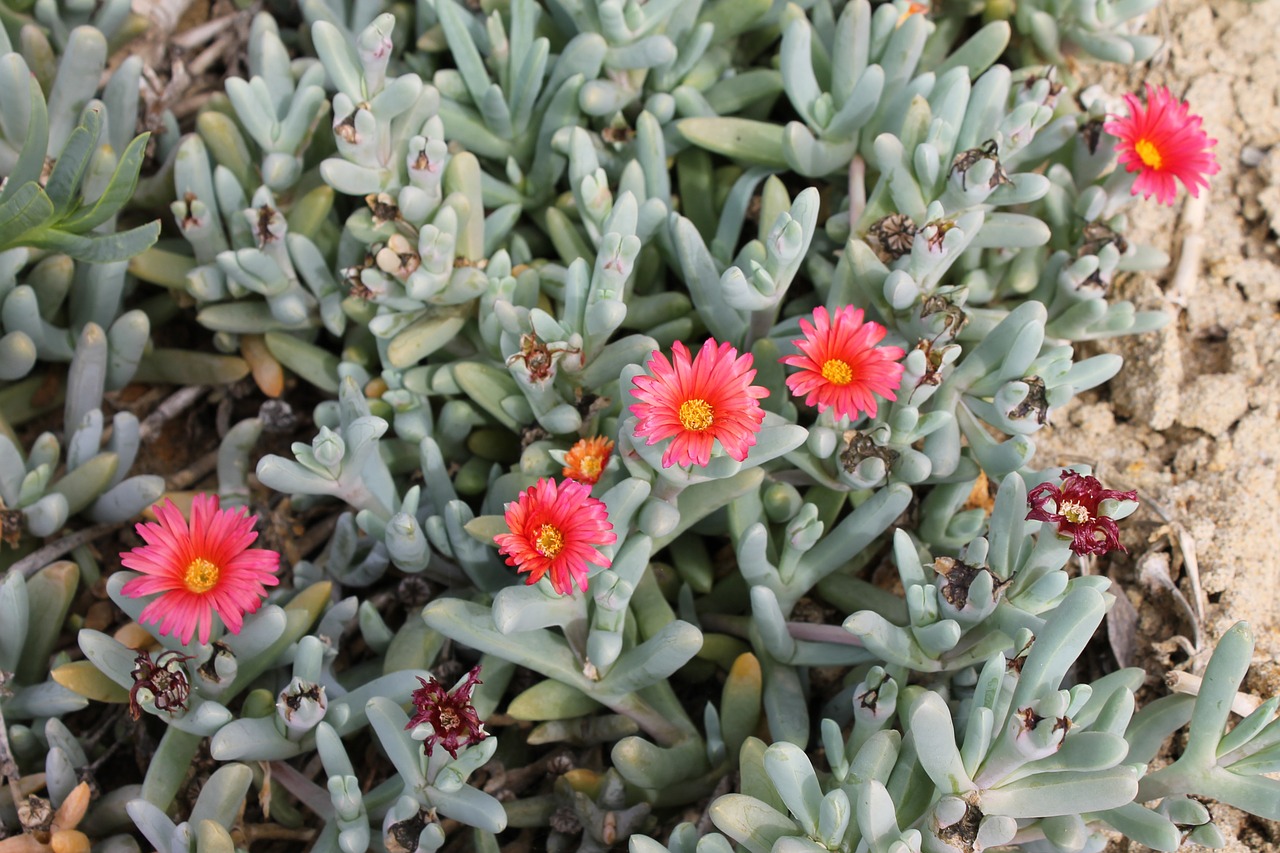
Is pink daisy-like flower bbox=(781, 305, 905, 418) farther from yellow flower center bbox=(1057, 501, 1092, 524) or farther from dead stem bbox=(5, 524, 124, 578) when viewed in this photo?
dead stem bbox=(5, 524, 124, 578)

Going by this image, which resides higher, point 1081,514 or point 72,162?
point 72,162

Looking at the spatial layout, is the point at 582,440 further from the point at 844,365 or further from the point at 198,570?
the point at 198,570

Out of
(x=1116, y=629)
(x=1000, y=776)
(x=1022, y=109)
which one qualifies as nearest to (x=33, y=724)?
(x=1000, y=776)

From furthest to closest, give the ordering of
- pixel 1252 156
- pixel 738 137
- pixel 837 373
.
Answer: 1. pixel 1252 156
2. pixel 738 137
3. pixel 837 373

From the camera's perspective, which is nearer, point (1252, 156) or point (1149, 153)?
point (1149, 153)

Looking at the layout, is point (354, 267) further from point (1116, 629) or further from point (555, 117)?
point (1116, 629)

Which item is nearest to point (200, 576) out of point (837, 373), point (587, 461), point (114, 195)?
point (587, 461)
